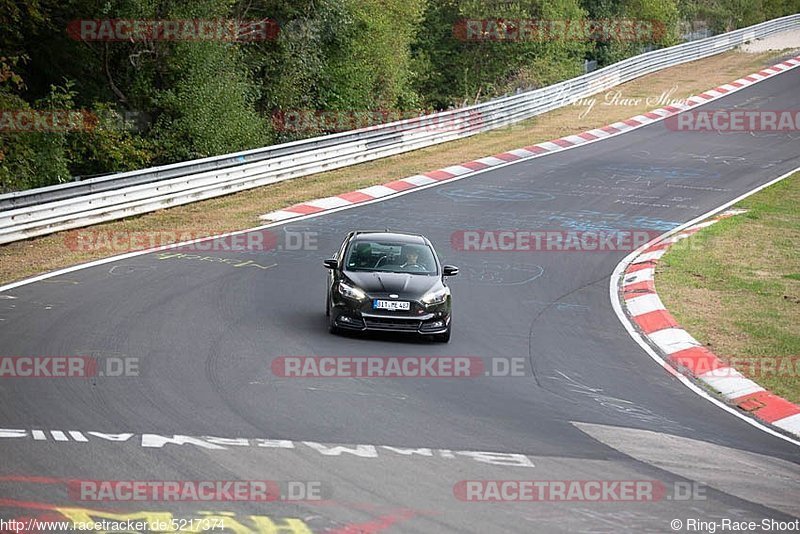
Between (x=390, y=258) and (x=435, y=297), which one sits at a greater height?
(x=390, y=258)

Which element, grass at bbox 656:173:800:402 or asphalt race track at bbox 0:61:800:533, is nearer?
asphalt race track at bbox 0:61:800:533

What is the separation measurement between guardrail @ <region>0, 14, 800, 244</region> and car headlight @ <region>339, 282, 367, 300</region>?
8424 mm

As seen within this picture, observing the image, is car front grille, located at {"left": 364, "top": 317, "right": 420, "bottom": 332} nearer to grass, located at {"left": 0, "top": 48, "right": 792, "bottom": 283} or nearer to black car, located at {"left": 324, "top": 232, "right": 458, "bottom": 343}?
black car, located at {"left": 324, "top": 232, "right": 458, "bottom": 343}

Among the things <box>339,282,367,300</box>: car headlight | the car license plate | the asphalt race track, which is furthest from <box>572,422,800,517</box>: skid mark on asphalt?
<box>339,282,367,300</box>: car headlight

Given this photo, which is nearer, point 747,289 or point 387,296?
point 387,296

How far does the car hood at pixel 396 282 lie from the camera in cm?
1473

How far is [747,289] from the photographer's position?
19.2 m

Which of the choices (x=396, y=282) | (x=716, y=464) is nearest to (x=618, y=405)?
(x=716, y=464)

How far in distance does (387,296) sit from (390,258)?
128 cm

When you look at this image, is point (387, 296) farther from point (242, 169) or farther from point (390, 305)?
point (242, 169)

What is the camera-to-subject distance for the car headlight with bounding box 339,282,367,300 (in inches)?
575

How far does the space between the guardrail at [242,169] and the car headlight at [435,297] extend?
30.9 feet

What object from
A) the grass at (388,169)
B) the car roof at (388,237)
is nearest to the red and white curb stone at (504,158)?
the grass at (388,169)

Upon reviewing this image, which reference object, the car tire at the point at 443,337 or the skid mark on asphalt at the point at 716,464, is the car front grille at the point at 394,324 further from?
the skid mark on asphalt at the point at 716,464
